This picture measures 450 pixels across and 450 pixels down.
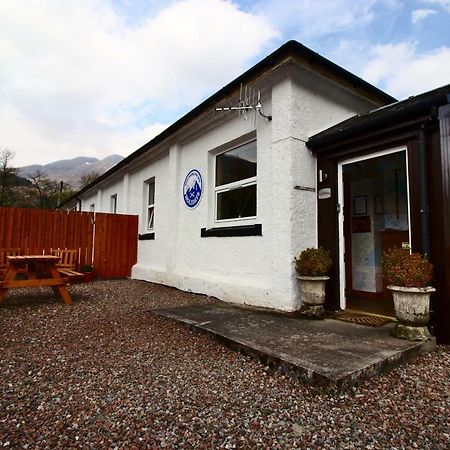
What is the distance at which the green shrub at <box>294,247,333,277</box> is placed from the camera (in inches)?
151

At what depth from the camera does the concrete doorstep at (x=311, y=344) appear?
2.19 meters

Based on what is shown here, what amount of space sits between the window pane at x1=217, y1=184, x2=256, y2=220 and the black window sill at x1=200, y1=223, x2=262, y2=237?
28 cm

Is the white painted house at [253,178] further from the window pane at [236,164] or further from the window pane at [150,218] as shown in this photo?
the window pane at [150,218]

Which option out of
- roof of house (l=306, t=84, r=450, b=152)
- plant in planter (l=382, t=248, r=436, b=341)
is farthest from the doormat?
roof of house (l=306, t=84, r=450, b=152)

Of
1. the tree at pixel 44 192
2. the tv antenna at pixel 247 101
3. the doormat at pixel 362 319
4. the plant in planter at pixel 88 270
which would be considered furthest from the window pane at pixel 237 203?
the tree at pixel 44 192

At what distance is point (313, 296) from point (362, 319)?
645 millimetres

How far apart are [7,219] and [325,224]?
7529mm

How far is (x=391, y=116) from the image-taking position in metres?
3.48

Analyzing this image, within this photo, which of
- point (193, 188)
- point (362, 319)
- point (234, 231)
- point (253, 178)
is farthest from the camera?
point (193, 188)

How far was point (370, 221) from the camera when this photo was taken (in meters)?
6.07

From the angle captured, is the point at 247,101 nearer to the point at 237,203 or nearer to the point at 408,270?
the point at 237,203

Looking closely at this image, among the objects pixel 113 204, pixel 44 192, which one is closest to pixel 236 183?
pixel 113 204

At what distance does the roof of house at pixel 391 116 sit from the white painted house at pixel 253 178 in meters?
0.33

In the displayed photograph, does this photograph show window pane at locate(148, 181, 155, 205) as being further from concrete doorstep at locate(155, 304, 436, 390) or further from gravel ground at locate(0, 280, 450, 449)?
gravel ground at locate(0, 280, 450, 449)
